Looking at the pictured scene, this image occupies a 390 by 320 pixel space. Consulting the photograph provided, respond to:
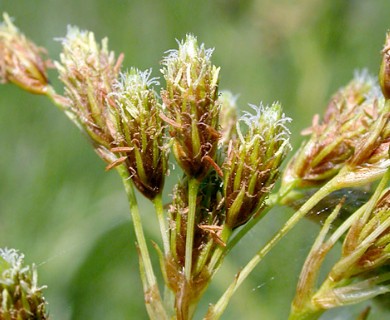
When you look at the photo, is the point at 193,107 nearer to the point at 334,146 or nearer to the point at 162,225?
the point at 162,225

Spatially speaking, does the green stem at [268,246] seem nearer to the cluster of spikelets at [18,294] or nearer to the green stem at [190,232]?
the green stem at [190,232]

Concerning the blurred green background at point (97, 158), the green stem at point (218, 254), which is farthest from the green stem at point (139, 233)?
the blurred green background at point (97, 158)

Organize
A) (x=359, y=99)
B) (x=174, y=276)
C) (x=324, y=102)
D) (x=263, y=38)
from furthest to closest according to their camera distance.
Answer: (x=263, y=38) → (x=324, y=102) → (x=359, y=99) → (x=174, y=276)

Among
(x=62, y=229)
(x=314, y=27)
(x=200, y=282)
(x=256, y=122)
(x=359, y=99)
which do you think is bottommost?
(x=200, y=282)

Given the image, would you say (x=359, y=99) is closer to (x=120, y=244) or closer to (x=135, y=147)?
(x=135, y=147)

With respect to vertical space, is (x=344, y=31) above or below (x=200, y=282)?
above

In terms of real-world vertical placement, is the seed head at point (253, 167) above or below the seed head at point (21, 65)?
below

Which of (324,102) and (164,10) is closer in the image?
(324,102)

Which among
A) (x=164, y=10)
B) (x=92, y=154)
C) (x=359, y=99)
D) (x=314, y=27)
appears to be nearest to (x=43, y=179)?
(x=92, y=154)
